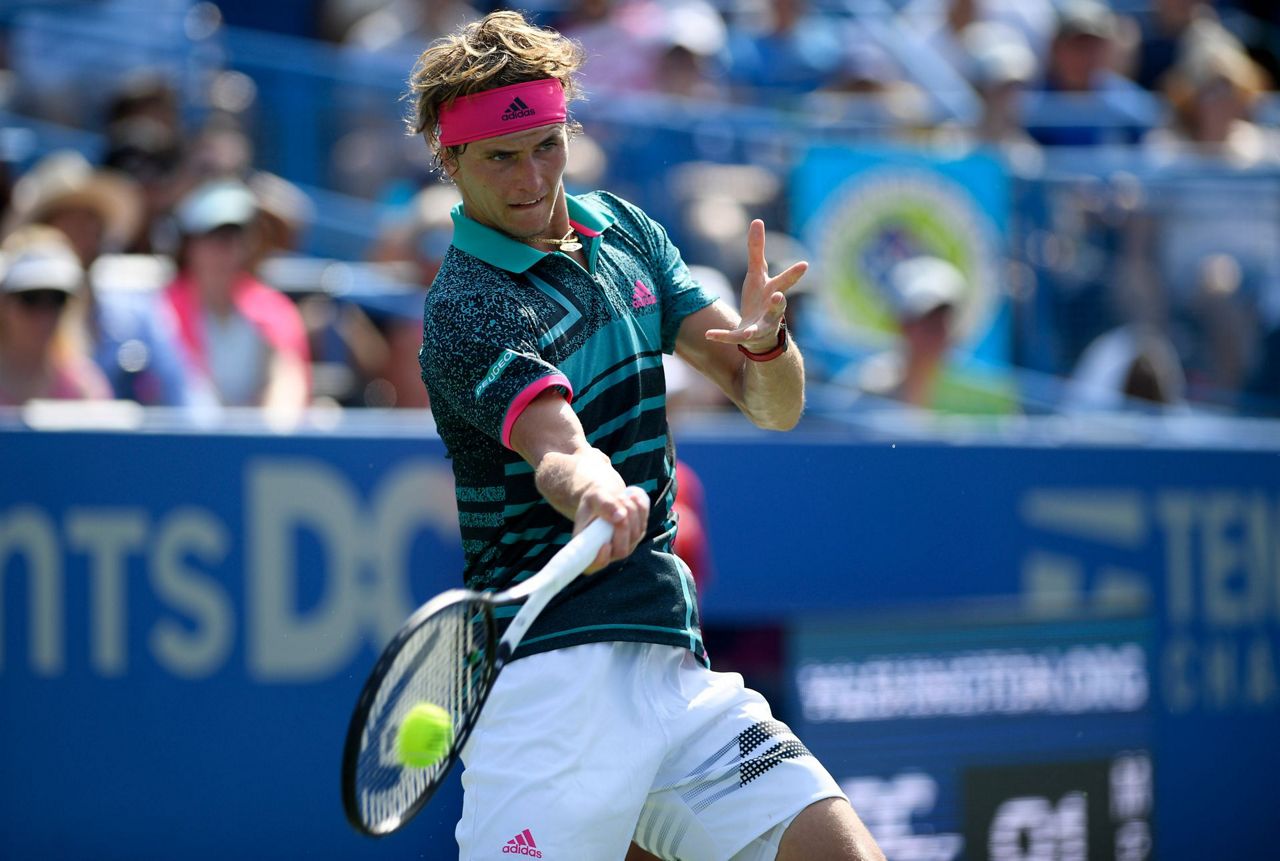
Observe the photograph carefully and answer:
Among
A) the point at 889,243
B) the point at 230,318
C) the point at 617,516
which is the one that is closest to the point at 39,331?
the point at 230,318

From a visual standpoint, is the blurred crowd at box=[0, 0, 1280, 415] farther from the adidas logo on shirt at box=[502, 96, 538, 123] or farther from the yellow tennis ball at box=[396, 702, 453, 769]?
the yellow tennis ball at box=[396, 702, 453, 769]

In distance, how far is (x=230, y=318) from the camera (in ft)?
22.1

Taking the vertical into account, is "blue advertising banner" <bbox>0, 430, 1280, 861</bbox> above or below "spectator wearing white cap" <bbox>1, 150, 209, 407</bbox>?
below

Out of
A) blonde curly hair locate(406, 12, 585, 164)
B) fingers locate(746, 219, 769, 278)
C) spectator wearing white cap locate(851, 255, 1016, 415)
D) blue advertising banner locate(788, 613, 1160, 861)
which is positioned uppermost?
blonde curly hair locate(406, 12, 585, 164)

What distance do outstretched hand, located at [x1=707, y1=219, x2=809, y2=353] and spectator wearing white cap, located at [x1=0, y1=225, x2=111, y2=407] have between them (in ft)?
10.8

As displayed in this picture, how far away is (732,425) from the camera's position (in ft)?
23.4

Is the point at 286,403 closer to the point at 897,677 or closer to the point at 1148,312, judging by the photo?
the point at 897,677

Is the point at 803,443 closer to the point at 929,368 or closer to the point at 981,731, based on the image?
the point at 981,731

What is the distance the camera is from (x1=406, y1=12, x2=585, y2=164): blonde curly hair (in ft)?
11.1

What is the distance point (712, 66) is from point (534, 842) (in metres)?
6.99

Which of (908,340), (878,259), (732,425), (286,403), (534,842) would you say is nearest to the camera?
(534,842)

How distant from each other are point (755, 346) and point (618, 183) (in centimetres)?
502

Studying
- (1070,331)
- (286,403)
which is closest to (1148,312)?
(1070,331)

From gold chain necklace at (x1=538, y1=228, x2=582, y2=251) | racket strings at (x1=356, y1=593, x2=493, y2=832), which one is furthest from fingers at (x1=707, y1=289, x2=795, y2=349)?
racket strings at (x1=356, y1=593, x2=493, y2=832)
